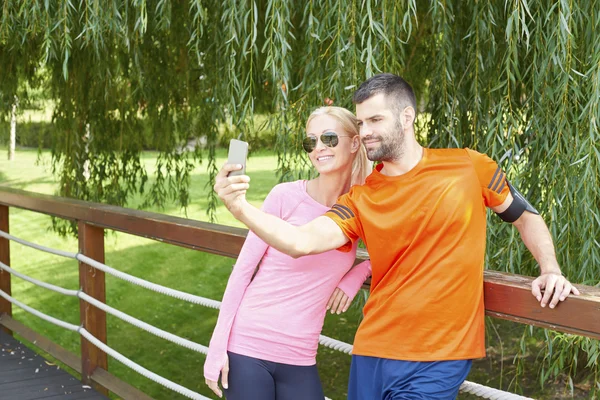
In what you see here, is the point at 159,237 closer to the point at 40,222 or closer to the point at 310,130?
the point at 310,130

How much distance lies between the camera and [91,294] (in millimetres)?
3320

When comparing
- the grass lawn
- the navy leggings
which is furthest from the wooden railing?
the grass lawn

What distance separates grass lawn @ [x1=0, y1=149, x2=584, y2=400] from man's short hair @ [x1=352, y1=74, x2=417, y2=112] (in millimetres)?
2476

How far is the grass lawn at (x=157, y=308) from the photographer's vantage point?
241 inches

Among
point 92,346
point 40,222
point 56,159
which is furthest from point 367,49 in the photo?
point 40,222

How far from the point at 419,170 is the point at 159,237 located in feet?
4.40

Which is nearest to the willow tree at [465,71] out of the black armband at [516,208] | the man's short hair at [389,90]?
the black armband at [516,208]

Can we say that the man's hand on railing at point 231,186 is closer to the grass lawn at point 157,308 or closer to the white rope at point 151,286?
the white rope at point 151,286

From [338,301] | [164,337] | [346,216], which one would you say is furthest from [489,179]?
[164,337]

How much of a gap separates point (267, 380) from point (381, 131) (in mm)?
702

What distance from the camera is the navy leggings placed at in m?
1.90

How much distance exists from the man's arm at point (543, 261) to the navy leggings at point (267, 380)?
0.65 metres

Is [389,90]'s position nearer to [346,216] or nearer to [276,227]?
[346,216]

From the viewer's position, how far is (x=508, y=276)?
68.7 inches
